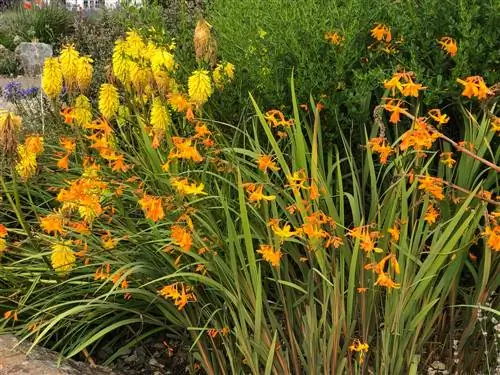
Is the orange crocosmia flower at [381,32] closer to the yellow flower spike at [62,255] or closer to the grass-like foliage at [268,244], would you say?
the grass-like foliage at [268,244]

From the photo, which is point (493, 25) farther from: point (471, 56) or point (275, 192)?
point (275, 192)

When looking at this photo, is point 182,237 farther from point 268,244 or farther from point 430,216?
point 430,216

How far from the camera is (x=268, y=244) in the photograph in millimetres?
2428

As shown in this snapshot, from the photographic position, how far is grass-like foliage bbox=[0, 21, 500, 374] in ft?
7.11

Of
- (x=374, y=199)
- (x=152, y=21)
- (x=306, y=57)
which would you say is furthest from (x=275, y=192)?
(x=152, y=21)

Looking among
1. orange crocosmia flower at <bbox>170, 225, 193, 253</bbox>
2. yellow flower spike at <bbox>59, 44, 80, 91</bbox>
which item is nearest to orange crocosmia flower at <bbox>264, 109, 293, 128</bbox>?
orange crocosmia flower at <bbox>170, 225, 193, 253</bbox>

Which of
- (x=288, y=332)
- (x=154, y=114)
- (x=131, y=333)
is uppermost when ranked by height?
(x=154, y=114)

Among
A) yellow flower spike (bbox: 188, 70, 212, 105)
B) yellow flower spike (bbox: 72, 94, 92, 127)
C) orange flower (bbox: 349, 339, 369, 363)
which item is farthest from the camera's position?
yellow flower spike (bbox: 72, 94, 92, 127)

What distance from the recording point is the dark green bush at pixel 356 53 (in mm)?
2748

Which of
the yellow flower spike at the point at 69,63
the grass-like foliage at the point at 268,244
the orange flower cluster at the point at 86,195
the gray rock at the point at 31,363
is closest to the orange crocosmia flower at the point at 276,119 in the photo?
the grass-like foliage at the point at 268,244

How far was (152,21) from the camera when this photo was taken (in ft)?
10.5

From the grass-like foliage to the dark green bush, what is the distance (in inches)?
5.1

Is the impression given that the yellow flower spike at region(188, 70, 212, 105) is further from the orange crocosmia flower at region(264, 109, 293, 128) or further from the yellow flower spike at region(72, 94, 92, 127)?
the yellow flower spike at region(72, 94, 92, 127)

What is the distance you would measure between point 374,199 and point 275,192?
343 mm
